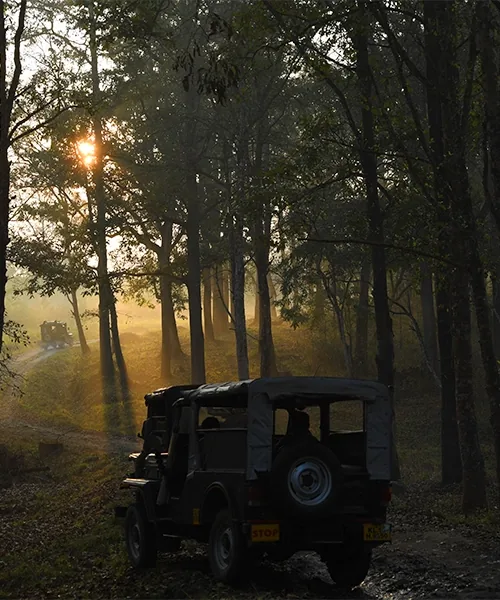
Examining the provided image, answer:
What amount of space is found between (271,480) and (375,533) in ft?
5.52

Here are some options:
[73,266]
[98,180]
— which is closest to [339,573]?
[73,266]

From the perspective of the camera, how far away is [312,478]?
444 inches

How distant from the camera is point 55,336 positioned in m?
76.1

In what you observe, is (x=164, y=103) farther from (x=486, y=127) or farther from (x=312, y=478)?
(x=312, y=478)

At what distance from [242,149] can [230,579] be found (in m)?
22.7

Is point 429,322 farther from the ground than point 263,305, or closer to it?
closer to it

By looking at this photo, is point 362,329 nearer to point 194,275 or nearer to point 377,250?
point 194,275

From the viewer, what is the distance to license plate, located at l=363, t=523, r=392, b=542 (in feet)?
38.2

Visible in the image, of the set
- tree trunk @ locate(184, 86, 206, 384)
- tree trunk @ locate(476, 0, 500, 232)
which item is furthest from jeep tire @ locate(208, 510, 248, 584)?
tree trunk @ locate(184, 86, 206, 384)

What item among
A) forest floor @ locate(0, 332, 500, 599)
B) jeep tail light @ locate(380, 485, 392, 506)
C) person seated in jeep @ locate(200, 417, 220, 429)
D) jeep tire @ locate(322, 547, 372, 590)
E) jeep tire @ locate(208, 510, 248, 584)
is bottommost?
forest floor @ locate(0, 332, 500, 599)

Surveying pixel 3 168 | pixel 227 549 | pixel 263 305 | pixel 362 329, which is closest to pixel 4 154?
pixel 3 168

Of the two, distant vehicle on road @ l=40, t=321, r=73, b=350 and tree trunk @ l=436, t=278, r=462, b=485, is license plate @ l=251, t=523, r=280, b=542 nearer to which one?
tree trunk @ l=436, t=278, r=462, b=485

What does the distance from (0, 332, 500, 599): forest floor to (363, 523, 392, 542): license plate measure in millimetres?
682

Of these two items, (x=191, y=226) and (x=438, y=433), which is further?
(x=191, y=226)
